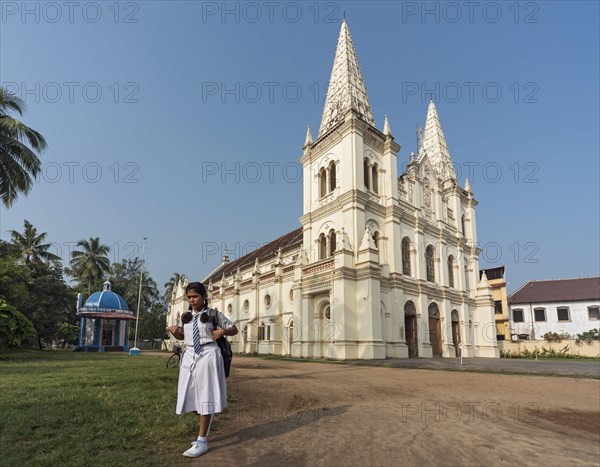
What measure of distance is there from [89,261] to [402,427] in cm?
5163

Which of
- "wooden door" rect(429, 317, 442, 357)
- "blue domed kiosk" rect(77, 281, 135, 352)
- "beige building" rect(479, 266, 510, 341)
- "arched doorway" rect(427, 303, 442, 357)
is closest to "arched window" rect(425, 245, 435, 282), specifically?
"arched doorway" rect(427, 303, 442, 357)

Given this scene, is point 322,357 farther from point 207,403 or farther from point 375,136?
point 207,403

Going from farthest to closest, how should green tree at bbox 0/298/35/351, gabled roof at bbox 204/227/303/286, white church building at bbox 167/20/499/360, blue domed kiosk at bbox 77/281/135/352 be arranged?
blue domed kiosk at bbox 77/281/135/352, gabled roof at bbox 204/227/303/286, white church building at bbox 167/20/499/360, green tree at bbox 0/298/35/351

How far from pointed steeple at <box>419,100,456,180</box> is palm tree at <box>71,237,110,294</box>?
41.1 m

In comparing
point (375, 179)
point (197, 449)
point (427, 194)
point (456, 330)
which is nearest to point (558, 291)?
point (456, 330)

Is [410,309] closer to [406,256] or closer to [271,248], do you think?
[406,256]

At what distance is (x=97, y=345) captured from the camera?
35.2 metres

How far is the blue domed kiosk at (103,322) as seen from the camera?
3466 cm

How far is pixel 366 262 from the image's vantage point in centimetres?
2084

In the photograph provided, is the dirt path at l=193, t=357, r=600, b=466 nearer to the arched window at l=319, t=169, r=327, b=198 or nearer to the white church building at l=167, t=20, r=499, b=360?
the white church building at l=167, t=20, r=499, b=360

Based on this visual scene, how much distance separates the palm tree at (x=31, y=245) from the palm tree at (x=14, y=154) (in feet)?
74.9

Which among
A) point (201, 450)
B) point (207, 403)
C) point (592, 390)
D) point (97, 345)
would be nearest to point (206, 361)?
point (207, 403)

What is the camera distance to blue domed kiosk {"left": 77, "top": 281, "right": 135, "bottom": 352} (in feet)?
114

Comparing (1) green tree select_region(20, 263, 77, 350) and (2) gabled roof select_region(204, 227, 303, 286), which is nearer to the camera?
(2) gabled roof select_region(204, 227, 303, 286)
